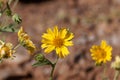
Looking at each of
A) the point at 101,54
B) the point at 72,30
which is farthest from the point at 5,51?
the point at 72,30

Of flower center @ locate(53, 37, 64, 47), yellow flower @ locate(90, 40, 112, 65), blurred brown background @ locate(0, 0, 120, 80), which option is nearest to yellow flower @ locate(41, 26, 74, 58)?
flower center @ locate(53, 37, 64, 47)

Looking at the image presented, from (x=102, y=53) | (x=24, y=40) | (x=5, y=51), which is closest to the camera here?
(x=5, y=51)

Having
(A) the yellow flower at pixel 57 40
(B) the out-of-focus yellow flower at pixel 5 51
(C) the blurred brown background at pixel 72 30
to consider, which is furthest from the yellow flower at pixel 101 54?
(C) the blurred brown background at pixel 72 30

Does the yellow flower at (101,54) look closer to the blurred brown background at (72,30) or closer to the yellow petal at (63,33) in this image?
the yellow petal at (63,33)

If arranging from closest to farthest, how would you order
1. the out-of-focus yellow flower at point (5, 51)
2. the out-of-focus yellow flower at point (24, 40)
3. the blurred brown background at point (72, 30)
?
the out-of-focus yellow flower at point (5, 51) → the out-of-focus yellow flower at point (24, 40) → the blurred brown background at point (72, 30)

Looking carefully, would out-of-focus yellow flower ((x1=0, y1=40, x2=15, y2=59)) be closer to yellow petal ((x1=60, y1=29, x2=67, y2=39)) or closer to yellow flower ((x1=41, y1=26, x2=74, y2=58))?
yellow flower ((x1=41, y1=26, x2=74, y2=58))

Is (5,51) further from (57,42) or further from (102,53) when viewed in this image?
(102,53)

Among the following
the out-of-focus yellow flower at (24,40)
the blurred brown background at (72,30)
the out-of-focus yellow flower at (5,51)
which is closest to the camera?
the out-of-focus yellow flower at (5,51)
